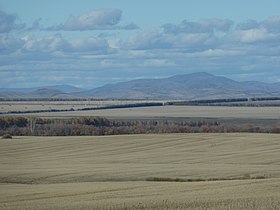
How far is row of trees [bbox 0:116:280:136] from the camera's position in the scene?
10862cm

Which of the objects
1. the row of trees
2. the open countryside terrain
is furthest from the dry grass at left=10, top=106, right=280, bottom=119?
the open countryside terrain

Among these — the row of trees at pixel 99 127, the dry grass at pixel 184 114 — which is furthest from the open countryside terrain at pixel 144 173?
the dry grass at pixel 184 114

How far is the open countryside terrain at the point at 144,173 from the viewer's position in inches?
1153

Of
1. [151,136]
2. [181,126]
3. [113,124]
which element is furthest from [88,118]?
[151,136]

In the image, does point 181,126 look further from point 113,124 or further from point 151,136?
point 151,136

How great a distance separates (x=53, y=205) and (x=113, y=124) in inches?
3768

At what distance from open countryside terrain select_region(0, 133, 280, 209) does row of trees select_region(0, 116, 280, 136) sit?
820 inches

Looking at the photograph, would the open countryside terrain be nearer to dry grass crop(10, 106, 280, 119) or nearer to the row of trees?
the row of trees

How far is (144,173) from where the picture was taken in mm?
47469

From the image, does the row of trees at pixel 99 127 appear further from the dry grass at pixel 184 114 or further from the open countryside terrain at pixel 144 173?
the open countryside terrain at pixel 144 173

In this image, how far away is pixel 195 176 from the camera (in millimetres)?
45188

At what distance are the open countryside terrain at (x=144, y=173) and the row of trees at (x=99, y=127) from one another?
820 inches

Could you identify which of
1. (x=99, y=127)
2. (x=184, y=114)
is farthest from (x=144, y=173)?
(x=184, y=114)

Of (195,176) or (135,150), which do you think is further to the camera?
(135,150)
